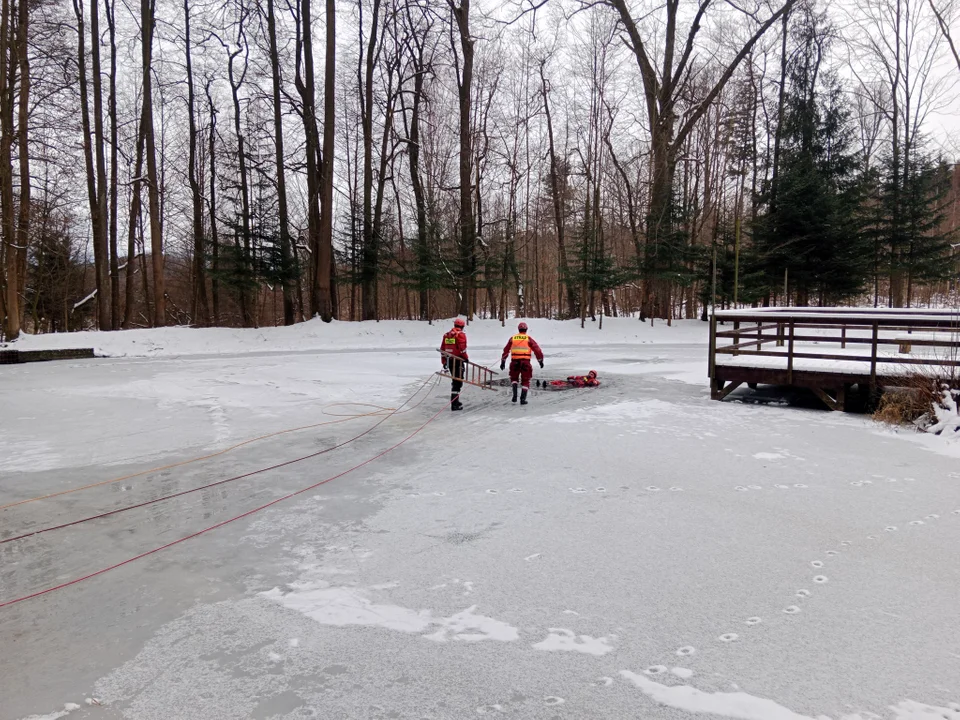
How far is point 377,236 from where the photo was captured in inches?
1080

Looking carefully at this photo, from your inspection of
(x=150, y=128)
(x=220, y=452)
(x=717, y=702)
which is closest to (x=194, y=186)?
(x=150, y=128)

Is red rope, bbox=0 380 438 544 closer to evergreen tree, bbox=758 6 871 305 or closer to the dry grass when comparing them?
the dry grass

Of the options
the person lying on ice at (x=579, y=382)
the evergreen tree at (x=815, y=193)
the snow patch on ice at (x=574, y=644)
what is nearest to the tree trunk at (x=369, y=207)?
the person lying on ice at (x=579, y=382)

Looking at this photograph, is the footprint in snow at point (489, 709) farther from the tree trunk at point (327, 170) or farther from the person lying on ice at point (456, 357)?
the tree trunk at point (327, 170)

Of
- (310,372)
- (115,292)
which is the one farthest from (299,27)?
(310,372)

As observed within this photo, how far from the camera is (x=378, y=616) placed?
12.3ft

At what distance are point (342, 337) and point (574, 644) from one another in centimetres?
2169

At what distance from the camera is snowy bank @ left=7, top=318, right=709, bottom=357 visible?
20.4m

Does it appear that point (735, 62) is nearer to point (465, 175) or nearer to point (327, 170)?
point (465, 175)

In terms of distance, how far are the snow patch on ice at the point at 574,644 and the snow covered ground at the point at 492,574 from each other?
14mm

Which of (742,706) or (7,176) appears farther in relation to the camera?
(7,176)

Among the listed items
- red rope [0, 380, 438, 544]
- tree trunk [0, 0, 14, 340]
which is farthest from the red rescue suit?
tree trunk [0, 0, 14, 340]

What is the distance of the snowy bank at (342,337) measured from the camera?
20.4 meters

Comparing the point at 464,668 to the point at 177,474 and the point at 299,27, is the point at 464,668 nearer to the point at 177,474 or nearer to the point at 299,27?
the point at 177,474
